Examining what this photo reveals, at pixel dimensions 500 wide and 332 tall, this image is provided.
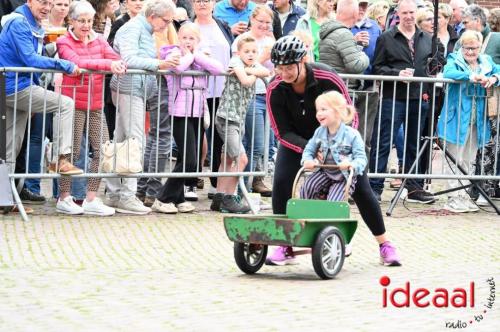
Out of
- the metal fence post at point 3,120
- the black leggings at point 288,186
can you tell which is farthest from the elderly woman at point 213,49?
the black leggings at point 288,186

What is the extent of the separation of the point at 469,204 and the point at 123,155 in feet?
13.0

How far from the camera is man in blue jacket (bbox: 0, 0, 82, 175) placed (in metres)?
12.7

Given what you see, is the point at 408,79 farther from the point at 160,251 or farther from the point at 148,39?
the point at 160,251

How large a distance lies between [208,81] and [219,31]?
0.81 m

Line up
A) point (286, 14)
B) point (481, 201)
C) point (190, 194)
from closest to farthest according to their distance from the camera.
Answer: point (190, 194) → point (481, 201) → point (286, 14)

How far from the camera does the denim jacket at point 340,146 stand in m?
10.3

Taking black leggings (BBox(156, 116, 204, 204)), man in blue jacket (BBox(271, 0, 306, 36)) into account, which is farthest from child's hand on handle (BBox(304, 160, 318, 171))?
man in blue jacket (BBox(271, 0, 306, 36))

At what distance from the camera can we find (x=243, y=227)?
10.1 meters

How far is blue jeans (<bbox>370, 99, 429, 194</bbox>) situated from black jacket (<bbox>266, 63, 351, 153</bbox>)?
13.7 feet

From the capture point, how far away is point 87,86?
13.2 metres

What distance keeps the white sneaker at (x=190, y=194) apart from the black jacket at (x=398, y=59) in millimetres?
2349

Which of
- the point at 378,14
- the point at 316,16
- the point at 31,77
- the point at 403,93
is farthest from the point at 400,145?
the point at 31,77

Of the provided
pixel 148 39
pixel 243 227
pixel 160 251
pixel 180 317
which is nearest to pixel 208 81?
pixel 148 39

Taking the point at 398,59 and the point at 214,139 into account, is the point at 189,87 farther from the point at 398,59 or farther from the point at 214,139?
the point at 398,59
